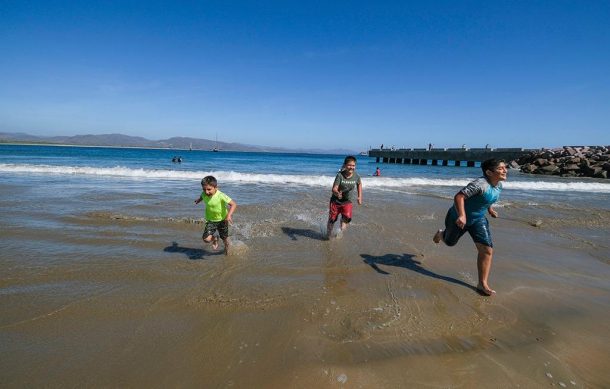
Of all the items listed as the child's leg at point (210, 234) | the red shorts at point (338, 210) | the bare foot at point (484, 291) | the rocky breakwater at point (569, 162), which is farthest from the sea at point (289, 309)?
the rocky breakwater at point (569, 162)

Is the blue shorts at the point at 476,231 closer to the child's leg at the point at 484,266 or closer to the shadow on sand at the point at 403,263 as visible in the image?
the child's leg at the point at 484,266

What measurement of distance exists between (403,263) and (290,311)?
95.3 inches

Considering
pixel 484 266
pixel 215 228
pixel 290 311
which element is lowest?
pixel 290 311

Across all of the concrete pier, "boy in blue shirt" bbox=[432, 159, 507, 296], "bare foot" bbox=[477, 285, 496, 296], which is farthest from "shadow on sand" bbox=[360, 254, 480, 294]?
the concrete pier

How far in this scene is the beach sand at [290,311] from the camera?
8.05 ft

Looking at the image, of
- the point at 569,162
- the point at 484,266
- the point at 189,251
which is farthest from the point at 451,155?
the point at 189,251

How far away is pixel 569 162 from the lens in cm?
3041

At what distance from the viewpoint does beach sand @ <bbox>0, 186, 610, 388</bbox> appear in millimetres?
2453

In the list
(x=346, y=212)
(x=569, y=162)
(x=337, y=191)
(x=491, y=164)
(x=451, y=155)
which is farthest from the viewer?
(x=451, y=155)

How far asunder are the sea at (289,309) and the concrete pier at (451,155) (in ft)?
119

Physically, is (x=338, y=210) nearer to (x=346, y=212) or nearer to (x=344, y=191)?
(x=346, y=212)

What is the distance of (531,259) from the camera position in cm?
542

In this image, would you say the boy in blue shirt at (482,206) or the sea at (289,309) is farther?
the boy in blue shirt at (482,206)

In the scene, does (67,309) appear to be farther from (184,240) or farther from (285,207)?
(285,207)
